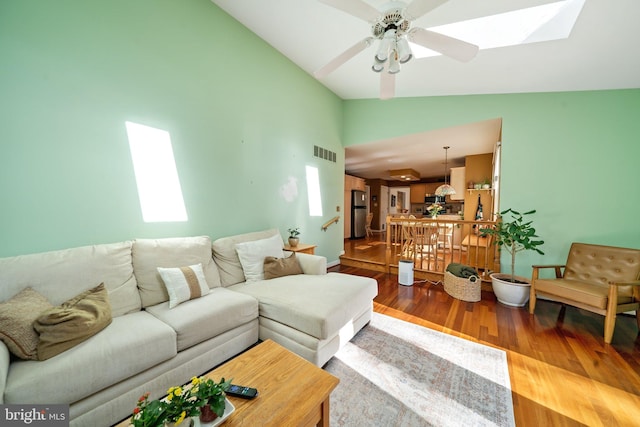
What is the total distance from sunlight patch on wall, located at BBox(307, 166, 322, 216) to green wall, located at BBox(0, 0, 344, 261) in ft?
2.57

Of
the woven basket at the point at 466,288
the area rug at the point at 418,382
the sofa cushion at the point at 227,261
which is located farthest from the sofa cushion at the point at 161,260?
the woven basket at the point at 466,288

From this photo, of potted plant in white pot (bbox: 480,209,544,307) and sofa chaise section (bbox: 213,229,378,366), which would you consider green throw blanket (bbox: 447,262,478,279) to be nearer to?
potted plant in white pot (bbox: 480,209,544,307)

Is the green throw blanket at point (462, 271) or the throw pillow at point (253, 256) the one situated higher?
the throw pillow at point (253, 256)

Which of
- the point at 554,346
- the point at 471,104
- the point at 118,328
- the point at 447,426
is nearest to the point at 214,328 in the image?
the point at 118,328

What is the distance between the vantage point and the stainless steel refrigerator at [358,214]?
764 cm

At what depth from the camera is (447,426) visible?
1.31 meters

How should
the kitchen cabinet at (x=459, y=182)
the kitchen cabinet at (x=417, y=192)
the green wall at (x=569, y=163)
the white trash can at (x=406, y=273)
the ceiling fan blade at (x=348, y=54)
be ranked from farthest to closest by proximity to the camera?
the kitchen cabinet at (x=417, y=192) < the kitchen cabinet at (x=459, y=182) < the white trash can at (x=406, y=273) < the green wall at (x=569, y=163) < the ceiling fan blade at (x=348, y=54)

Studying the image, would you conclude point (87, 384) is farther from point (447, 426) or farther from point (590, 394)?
point (590, 394)

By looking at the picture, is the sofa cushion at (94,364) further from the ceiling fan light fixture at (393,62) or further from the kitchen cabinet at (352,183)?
the kitchen cabinet at (352,183)

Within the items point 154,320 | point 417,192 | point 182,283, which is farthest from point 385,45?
point 417,192

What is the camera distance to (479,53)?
2.57 m

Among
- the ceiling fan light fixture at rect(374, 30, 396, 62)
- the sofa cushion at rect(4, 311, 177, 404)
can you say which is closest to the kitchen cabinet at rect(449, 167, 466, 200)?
the ceiling fan light fixture at rect(374, 30, 396, 62)

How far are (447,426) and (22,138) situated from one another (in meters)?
3.30

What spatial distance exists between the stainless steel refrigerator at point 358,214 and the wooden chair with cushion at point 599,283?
521 cm
